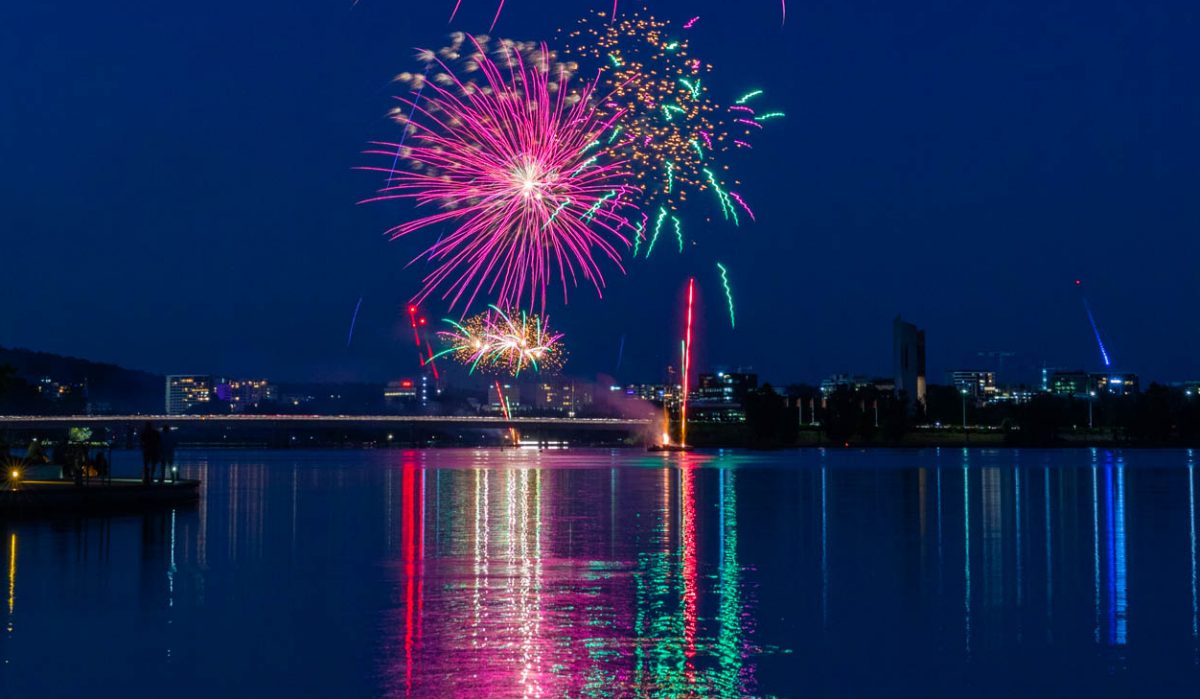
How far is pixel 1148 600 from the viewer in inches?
697

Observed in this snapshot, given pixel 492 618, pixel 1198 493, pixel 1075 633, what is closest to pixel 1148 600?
pixel 1075 633

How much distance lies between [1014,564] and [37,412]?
17259 cm

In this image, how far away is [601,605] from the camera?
663 inches

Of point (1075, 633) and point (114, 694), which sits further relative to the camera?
point (1075, 633)

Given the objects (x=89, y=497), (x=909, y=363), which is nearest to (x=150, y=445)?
(x=89, y=497)

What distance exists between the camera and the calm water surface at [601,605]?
12.5 m

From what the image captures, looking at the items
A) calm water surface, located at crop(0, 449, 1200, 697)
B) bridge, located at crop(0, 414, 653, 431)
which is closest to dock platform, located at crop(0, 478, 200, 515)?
calm water surface, located at crop(0, 449, 1200, 697)

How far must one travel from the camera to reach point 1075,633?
15.1 m

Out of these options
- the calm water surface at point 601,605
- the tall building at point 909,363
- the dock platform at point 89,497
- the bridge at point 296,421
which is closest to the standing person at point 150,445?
the dock platform at point 89,497

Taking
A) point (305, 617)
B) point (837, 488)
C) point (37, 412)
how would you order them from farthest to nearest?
1. point (37, 412)
2. point (837, 488)
3. point (305, 617)

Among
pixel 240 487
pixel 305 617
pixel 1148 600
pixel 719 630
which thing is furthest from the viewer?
pixel 240 487

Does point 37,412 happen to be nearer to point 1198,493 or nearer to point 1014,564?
point 1198,493

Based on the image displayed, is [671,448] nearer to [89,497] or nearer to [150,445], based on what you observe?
[150,445]

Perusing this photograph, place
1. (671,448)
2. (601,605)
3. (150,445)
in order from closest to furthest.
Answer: (601,605) < (150,445) < (671,448)
